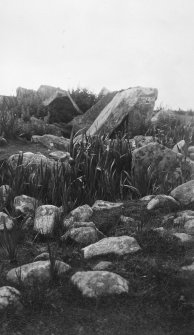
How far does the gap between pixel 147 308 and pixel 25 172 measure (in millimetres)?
4379

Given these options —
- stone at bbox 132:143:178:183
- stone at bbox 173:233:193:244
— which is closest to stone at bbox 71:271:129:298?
stone at bbox 173:233:193:244

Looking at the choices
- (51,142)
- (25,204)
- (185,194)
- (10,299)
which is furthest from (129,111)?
(10,299)

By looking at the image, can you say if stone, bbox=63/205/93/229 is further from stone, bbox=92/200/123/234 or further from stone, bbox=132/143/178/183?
stone, bbox=132/143/178/183

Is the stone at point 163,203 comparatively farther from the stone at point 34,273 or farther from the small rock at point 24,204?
the stone at point 34,273

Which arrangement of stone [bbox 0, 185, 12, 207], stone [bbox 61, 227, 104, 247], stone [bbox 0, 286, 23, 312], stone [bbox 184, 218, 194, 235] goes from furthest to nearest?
stone [bbox 0, 185, 12, 207] < stone [bbox 184, 218, 194, 235] < stone [bbox 61, 227, 104, 247] < stone [bbox 0, 286, 23, 312]

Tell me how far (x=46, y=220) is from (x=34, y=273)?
1.64 metres

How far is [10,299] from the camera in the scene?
4.38m

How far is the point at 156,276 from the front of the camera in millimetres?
4863

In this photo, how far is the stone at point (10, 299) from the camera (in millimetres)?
4324

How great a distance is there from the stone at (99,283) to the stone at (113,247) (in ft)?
2.13

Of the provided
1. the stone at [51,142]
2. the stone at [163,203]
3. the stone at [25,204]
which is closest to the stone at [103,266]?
the stone at [163,203]

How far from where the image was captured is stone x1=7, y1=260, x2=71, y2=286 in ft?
15.6

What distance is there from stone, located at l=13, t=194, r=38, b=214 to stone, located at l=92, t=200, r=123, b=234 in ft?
2.90

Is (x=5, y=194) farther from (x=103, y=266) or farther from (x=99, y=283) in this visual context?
(x=99, y=283)
